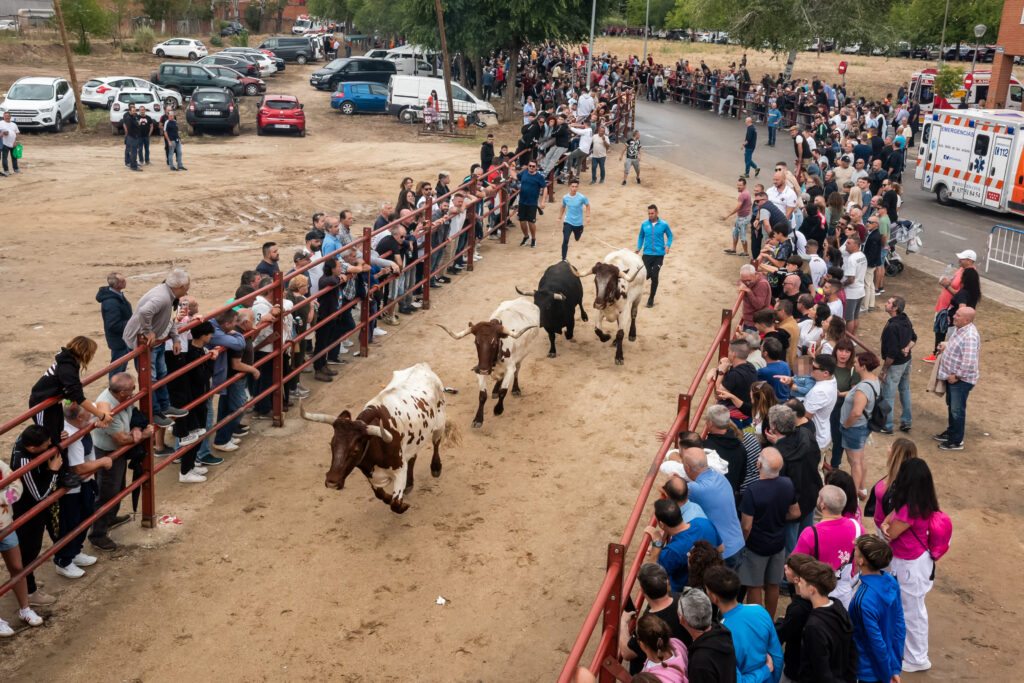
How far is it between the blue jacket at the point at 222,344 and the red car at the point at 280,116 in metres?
22.8

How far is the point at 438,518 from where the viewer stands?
845cm

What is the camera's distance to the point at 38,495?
671 centimetres

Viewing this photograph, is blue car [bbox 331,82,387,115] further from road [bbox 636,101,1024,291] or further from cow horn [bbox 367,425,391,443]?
cow horn [bbox 367,425,391,443]

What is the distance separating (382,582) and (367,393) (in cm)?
388

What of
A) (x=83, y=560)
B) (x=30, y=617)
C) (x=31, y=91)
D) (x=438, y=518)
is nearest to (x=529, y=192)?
(x=438, y=518)

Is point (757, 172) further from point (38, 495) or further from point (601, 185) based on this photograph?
point (38, 495)

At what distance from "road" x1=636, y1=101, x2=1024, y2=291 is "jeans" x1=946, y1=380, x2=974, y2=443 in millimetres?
7989

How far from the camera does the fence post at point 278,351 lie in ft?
31.9

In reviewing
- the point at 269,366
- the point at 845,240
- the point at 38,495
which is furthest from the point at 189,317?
the point at 845,240

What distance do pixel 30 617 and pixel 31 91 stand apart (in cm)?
2712

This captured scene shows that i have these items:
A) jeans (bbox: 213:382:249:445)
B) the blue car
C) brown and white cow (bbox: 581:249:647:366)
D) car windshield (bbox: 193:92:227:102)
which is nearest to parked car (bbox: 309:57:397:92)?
the blue car

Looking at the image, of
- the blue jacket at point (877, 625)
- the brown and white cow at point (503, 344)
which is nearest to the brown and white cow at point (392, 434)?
the brown and white cow at point (503, 344)

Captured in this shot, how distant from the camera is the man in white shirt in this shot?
12336 mm

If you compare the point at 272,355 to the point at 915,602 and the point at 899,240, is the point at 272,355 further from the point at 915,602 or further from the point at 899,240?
the point at 899,240
